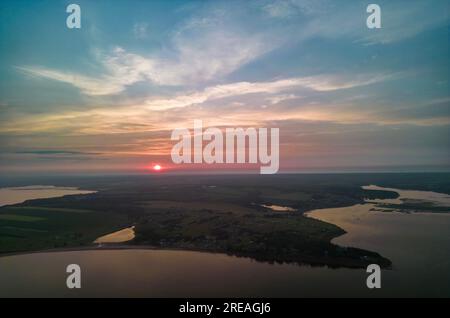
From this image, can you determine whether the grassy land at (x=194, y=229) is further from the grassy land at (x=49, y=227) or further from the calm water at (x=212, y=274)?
the calm water at (x=212, y=274)

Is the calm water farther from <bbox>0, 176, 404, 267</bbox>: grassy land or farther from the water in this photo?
the water

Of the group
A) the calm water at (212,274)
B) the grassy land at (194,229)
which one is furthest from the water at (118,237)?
the calm water at (212,274)

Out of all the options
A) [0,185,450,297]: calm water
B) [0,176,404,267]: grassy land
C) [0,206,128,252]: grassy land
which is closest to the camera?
[0,185,450,297]: calm water

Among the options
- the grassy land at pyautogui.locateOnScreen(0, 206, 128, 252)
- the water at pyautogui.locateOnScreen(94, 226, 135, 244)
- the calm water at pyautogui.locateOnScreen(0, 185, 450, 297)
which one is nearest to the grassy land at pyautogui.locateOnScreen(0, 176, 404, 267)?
the grassy land at pyautogui.locateOnScreen(0, 206, 128, 252)

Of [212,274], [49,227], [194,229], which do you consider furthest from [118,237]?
[212,274]

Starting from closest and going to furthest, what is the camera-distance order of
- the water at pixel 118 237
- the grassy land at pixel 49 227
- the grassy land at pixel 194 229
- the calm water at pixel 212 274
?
the calm water at pixel 212 274 → the grassy land at pixel 194 229 → the grassy land at pixel 49 227 → the water at pixel 118 237

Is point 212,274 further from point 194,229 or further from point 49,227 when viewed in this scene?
point 49,227

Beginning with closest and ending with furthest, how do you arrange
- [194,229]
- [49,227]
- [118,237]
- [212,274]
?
[212,274] → [118,237] → [194,229] → [49,227]
